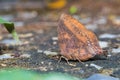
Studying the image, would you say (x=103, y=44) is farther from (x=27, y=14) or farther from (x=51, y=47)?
(x=27, y=14)

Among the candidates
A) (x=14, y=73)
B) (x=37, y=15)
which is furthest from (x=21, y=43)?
(x=37, y=15)

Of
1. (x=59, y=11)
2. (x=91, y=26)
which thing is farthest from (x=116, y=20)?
(x=59, y=11)

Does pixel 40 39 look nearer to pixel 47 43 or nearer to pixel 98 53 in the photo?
pixel 47 43

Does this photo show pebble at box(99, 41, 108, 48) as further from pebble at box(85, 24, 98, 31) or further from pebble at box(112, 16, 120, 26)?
pebble at box(112, 16, 120, 26)

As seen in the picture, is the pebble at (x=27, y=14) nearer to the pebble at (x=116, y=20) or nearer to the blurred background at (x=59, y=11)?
the blurred background at (x=59, y=11)

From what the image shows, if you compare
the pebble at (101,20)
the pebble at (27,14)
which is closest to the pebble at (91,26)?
the pebble at (101,20)

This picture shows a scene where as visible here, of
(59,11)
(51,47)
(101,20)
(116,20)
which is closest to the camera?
(51,47)

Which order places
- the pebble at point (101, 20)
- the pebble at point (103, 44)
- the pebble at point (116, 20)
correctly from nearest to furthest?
the pebble at point (103, 44)
the pebble at point (116, 20)
the pebble at point (101, 20)
